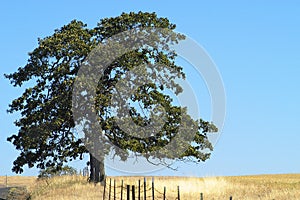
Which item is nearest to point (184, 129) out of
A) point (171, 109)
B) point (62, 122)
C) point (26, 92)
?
point (171, 109)

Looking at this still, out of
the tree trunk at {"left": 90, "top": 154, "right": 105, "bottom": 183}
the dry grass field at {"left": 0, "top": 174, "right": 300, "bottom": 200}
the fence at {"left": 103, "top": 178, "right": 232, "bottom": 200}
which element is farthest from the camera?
the tree trunk at {"left": 90, "top": 154, "right": 105, "bottom": 183}

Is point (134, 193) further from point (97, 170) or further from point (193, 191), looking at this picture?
point (97, 170)

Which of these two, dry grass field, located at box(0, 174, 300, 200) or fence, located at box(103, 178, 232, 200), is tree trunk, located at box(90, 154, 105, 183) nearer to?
dry grass field, located at box(0, 174, 300, 200)

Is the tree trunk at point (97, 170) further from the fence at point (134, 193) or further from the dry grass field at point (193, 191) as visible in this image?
the fence at point (134, 193)

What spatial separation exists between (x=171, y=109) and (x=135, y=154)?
4084mm

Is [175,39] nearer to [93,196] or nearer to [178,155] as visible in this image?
[178,155]

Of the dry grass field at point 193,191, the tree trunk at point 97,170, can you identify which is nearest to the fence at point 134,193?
the dry grass field at point 193,191

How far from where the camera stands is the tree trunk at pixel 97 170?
40.9 m

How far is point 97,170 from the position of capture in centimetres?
4097

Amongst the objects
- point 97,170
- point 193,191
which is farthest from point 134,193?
point 97,170

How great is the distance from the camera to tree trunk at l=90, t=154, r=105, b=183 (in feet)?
134

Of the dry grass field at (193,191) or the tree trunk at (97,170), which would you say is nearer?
the dry grass field at (193,191)

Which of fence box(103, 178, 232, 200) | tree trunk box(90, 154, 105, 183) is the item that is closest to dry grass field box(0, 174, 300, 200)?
fence box(103, 178, 232, 200)

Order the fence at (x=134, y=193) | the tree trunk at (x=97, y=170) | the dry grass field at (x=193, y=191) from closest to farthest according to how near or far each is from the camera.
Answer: the fence at (x=134, y=193), the dry grass field at (x=193, y=191), the tree trunk at (x=97, y=170)
